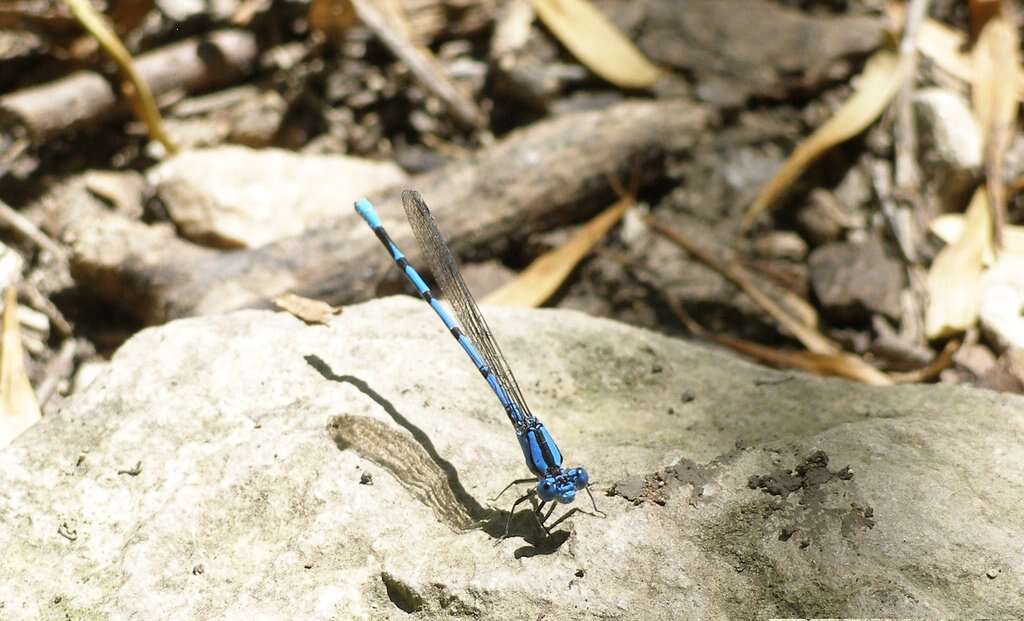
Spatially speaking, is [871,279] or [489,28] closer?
[871,279]

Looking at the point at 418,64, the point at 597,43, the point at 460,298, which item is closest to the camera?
the point at 460,298

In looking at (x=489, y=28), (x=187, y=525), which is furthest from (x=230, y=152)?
(x=187, y=525)

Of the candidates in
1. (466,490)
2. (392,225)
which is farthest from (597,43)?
(466,490)

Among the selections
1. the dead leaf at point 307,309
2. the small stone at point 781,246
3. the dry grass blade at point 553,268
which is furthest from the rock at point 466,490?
the small stone at point 781,246

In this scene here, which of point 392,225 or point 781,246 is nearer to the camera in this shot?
point 392,225

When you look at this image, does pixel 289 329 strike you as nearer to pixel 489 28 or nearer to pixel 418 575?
pixel 418 575

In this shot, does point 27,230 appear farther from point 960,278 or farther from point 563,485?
point 960,278

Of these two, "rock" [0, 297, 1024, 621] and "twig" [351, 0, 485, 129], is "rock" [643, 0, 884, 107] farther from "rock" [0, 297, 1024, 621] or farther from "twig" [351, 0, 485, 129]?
"rock" [0, 297, 1024, 621]
